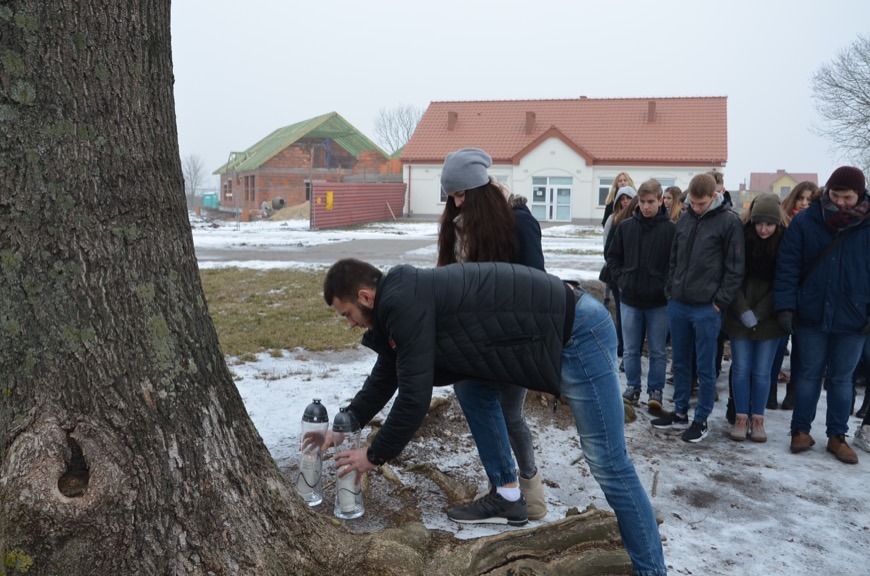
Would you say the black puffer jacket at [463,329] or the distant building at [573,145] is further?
the distant building at [573,145]

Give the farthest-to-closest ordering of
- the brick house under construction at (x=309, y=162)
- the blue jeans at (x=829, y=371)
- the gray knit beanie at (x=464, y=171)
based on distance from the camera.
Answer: the brick house under construction at (x=309, y=162), the blue jeans at (x=829, y=371), the gray knit beanie at (x=464, y=171)

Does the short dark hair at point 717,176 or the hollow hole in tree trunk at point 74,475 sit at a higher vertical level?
the short dark hair at point 717,176

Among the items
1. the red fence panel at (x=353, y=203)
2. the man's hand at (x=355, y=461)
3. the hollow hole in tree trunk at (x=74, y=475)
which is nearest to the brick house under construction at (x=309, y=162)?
the red fence panel at (x=353, y=203)

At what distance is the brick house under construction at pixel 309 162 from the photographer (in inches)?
1720

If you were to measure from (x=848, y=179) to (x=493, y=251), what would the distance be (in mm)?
2836

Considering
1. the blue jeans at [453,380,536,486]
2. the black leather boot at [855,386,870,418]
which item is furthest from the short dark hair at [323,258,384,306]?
the black leather boot at [855,386,870,418]

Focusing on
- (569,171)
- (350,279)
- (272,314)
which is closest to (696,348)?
(350,279)

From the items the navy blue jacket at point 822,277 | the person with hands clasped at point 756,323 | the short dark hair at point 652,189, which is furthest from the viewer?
the short dark hair at point 652,189

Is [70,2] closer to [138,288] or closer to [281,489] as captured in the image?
[138,288]

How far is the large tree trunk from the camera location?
7.34 ft

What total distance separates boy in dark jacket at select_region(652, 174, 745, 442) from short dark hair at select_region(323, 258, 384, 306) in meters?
3.21

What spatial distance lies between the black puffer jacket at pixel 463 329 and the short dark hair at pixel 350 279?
5 centimetres

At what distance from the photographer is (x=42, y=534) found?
7.47ft

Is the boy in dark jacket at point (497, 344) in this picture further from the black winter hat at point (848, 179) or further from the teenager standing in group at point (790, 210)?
the teenager standing in group at point (790, 210)
